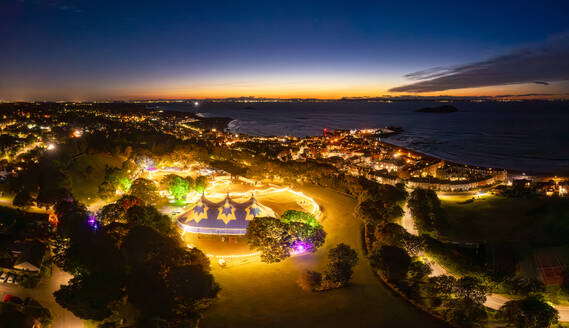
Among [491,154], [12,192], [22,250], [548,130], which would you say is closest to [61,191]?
[12,192]

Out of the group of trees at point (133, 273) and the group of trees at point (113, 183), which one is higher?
the group of trees at point (113, 183)

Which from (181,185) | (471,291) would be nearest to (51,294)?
(181,185)

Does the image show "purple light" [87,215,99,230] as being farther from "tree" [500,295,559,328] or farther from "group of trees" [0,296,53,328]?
"tree" [500,295,559,328]

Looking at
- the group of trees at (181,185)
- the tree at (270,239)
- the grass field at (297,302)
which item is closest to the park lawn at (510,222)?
the grass field at (297,302)

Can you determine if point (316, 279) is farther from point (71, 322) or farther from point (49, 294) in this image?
point (49, 294)

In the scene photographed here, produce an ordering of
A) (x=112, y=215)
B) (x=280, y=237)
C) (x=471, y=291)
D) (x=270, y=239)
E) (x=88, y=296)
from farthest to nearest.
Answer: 1. (x=112, y=215)
2. (x=280, y=237)
3. (x=270, y=239)
4. (x=471, y=291)
5. (x=88, y=296)

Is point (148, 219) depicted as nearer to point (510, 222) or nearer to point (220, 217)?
point (220, 217)

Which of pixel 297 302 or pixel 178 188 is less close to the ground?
pixel 178 188

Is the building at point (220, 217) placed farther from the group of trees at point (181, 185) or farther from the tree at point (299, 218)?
the group of trees at point (181, 185)
